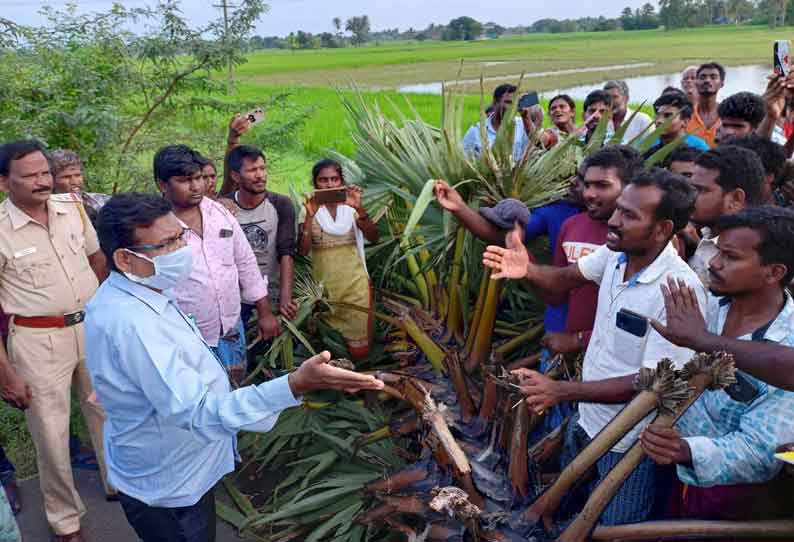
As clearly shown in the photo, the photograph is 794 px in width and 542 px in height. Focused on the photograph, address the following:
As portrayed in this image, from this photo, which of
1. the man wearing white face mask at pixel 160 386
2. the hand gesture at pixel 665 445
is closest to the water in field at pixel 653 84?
the hand gesture at pixel 665 445

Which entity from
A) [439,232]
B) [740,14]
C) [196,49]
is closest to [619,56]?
[196,49]

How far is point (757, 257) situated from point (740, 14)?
10157 centimetres

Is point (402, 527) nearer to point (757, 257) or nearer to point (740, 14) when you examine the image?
point (757, 257)

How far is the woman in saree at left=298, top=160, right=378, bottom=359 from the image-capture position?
154 inches

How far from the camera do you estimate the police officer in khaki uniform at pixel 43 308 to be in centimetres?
330

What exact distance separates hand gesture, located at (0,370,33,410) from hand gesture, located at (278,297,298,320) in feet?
4.26

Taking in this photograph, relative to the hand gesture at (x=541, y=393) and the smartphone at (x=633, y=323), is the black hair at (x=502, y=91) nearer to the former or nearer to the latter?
the smartphone at (x=633, y=323)

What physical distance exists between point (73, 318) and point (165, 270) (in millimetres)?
1436

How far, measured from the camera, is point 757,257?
6.87 feet

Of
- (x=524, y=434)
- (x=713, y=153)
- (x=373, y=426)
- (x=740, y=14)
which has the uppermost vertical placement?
(x=740, y=14)

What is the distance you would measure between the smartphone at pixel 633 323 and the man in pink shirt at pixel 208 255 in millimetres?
1955

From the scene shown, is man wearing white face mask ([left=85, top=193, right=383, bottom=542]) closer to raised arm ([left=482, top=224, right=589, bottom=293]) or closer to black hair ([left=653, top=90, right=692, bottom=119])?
raised arm ([left=482, top=224, right=589, bottom=293])

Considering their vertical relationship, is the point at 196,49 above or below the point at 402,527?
above

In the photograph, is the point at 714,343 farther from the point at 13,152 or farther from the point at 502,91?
the point at 502,91
